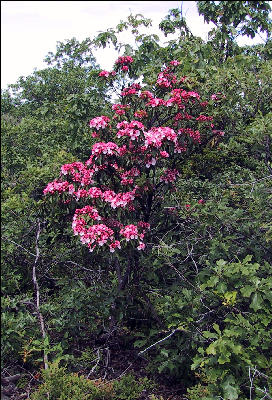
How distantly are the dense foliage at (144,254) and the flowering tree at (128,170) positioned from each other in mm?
12

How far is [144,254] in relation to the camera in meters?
3.54

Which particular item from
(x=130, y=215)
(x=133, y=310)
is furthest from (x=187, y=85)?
(x=133, y=310)

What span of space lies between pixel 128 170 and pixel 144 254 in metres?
0.75

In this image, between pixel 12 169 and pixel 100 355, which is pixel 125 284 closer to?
pixel 100 355

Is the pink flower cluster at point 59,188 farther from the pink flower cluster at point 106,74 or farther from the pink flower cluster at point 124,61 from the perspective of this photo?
the pink flower cluster at point 124,61

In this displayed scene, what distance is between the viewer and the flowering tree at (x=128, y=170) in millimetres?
3062

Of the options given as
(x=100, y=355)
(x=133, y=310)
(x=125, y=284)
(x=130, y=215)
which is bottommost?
(x=100, y=355)

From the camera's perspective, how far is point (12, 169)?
4.83 metres

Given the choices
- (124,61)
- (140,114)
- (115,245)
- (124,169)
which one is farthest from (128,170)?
(124,61)

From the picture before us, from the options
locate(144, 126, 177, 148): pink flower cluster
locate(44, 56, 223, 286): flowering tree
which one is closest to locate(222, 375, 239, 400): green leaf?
locate(44, 56, 223, 286): flowering tree

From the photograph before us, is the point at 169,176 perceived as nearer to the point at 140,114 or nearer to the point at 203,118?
the point at 140,114

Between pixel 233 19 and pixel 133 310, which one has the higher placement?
pixel 233 19

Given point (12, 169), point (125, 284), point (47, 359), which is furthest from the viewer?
point (12, 169)

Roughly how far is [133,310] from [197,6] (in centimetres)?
579
